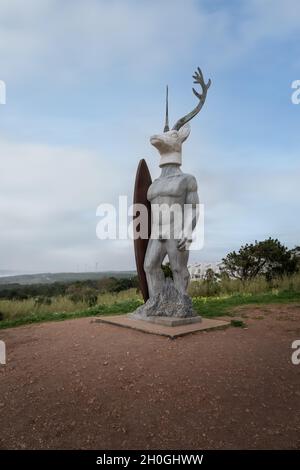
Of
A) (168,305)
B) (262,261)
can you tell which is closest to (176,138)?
(168,305)

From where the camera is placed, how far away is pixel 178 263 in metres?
5.75

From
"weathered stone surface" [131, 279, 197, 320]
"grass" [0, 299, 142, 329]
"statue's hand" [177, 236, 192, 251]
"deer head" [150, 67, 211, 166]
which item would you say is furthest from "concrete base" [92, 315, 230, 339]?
"deer head" [150, 67, 211, 166]

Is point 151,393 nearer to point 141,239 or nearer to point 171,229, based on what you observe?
point 171,229

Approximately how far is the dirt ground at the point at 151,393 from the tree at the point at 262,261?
403 inches

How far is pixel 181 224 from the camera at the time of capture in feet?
18.8

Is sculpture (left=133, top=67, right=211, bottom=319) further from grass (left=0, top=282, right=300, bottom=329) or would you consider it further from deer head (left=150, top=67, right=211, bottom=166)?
grass (left=0, top=282, right=300, bottom=329)

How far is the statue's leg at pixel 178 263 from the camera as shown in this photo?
5734 millimetres

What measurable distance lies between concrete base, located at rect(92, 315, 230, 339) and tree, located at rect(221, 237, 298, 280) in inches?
375

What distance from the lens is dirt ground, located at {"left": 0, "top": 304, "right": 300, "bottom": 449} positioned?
2.52 m

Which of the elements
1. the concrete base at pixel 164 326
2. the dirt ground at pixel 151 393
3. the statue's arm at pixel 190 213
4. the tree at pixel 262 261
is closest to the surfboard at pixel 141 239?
the concrete base at pixel 164 326

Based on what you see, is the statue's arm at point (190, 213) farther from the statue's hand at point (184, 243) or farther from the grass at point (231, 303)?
the grass at point (231, 303)

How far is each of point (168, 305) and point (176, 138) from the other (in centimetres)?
263
